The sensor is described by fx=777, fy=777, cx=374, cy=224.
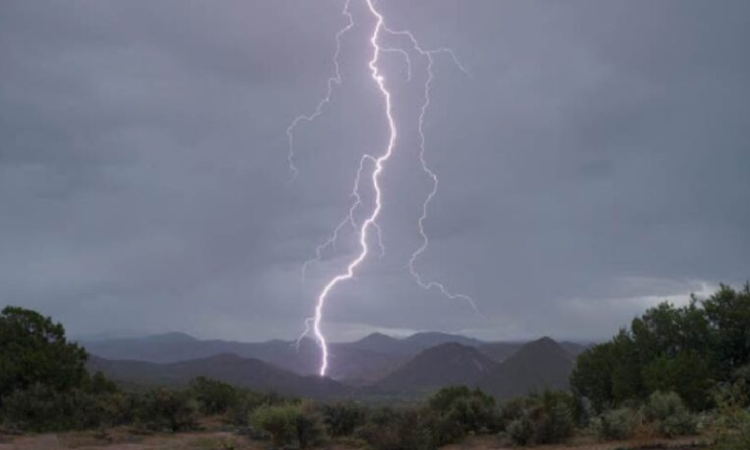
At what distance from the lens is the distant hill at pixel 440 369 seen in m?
87.8

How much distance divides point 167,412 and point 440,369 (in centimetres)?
7188

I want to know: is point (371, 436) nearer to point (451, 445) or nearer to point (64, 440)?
point (451, 445)

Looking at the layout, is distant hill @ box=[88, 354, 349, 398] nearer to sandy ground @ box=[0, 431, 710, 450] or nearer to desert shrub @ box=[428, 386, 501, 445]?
desert shrub @ box=[428, 386, 501, 445]

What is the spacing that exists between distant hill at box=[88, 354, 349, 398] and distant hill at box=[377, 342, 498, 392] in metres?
8.42

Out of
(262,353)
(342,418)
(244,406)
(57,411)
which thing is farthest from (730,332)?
(262,353)

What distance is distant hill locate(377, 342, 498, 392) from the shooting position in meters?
87.8

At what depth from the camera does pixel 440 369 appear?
92500mm

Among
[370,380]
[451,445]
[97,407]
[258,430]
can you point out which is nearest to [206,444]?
[258,430]

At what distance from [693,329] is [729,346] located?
120cm

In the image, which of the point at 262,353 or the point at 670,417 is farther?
the point at 262,353

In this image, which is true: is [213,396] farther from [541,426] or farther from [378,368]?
[378,368]


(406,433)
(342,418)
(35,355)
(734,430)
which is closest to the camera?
(734,430)

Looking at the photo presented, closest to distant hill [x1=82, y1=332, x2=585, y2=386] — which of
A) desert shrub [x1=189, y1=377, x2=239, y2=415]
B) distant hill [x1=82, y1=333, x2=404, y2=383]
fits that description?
distant hill [x1=82, y1=333, x2=404, y2=383]

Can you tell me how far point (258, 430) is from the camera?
20109 millimetres
